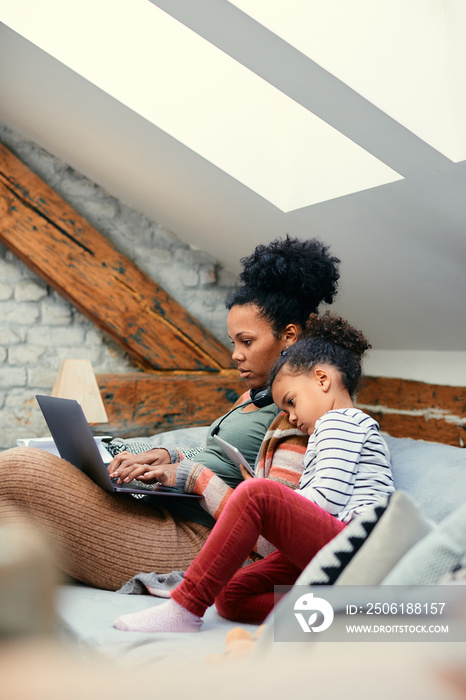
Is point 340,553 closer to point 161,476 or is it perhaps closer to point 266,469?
point 266,469

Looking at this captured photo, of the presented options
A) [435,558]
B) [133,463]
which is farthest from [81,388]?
[435,558]

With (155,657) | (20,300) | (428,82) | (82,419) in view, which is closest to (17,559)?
(155,657)

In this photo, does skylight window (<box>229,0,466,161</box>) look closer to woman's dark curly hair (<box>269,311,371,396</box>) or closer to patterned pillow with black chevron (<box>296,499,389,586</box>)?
woman's dark curly hair (<box>269,311,371,396</box>)

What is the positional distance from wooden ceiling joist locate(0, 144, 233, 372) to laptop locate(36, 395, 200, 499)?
4.96 ft

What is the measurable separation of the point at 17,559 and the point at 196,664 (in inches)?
6.7

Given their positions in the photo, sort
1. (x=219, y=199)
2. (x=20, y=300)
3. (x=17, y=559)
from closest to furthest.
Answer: (x=17, y=559) < (x=219, y=199) < (x=20, y=300)

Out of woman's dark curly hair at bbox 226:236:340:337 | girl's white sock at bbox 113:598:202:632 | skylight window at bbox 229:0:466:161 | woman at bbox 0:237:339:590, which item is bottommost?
girl's white sock at bbox 113:598:202:632

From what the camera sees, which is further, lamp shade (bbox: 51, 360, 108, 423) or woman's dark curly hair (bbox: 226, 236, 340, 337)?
lamp shade (bbox: 51, 360, 108, 423)

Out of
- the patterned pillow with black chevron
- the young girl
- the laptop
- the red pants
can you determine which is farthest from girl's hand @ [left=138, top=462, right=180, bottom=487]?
the patterned pillow with black chevron

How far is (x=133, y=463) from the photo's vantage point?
1.48 metres

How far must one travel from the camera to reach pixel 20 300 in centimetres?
299

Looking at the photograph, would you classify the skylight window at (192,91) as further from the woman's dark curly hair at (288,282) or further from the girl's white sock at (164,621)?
the girl's white sock at (164,621)

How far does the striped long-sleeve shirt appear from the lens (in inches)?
45.1

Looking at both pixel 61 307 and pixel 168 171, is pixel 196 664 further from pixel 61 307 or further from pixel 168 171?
pixel 61 307
